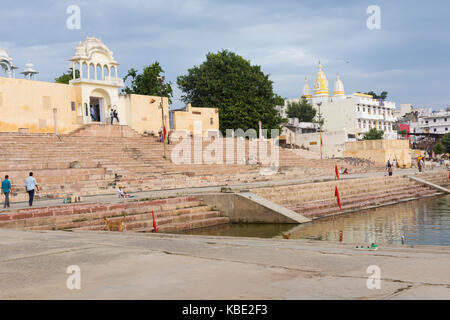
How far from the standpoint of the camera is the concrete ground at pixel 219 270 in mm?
4289

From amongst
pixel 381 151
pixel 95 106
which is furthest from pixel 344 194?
pixel 381 151

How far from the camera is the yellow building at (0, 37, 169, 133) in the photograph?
29188 millimetres

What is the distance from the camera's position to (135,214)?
48.1 feet

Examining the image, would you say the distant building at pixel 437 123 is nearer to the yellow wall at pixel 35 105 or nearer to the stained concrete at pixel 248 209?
the yellow wall at pixel 35 105

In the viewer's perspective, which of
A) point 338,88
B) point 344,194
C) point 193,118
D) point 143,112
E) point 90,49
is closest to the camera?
point 344,194

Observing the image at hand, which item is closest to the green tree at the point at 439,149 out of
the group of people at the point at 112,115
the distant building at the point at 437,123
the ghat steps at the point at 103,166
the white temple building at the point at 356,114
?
the white temple building at the point at 356,114

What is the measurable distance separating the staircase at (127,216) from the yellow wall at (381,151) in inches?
1359

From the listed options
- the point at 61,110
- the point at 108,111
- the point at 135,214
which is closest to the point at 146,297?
the point at 135,214

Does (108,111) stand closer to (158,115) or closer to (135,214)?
(158,115)

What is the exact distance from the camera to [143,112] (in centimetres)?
3691

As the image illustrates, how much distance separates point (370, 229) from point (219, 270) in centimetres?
1066

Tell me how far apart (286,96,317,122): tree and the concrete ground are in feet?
233

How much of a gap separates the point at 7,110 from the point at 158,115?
39.8ft

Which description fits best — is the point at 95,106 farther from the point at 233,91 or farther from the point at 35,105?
the point at 233,91
